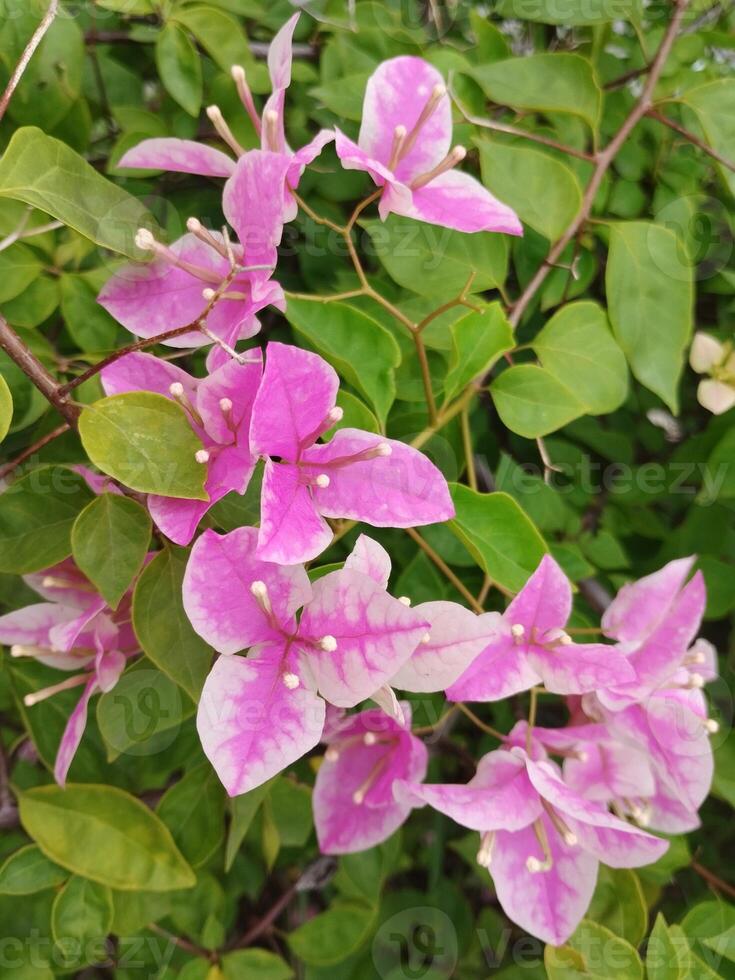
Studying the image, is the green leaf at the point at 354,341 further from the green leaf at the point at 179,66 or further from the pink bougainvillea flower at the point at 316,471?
the green leaf at the point at 179,66

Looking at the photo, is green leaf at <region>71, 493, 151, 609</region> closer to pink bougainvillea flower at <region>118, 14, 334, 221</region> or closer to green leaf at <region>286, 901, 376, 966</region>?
pink bougainvillea flower at <region>118, 14, 334, 221</region>

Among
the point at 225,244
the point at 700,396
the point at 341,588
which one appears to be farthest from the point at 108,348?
the point at 700,396

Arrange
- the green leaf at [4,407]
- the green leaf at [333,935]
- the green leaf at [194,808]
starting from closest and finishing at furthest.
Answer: the green leaf at [4,407]
the green leaf at [194,808]
the green leaf at [333,935]

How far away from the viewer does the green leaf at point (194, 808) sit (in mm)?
681

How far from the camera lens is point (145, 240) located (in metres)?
0.52

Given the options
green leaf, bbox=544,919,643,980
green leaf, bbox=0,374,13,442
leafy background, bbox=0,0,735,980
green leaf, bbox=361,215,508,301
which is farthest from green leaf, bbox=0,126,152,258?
green leaf, bbox=544,919,643,980

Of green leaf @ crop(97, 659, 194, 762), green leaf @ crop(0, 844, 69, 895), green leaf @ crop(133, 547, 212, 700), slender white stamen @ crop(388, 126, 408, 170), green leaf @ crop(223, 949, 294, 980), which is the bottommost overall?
green leaf @ crop(223, 949, 294, 980)

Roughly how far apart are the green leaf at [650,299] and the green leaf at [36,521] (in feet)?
1.53

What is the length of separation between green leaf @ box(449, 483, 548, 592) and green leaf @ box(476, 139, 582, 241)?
27cm

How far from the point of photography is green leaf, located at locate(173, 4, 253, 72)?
2.24 ft

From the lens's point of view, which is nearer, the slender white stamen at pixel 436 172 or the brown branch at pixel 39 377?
the brown branch at pixel 39 377

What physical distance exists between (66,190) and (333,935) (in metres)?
0.70

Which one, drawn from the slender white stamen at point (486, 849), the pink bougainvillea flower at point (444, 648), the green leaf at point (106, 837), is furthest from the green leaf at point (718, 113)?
the green leaf at point (106, 837)

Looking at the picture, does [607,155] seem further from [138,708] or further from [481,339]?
[138,708]
